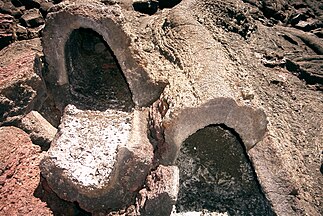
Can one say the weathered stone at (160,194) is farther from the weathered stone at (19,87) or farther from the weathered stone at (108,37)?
the weathered stone at (19,87)

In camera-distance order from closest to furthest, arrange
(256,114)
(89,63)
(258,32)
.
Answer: (256,114) → (89,63) → (258,32)

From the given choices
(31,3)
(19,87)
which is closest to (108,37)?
(19,87)

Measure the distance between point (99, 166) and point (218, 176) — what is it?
1.13 meters

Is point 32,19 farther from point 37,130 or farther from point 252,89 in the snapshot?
point 252,89

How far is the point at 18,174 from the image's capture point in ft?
10.6

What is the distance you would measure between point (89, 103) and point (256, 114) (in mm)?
1599

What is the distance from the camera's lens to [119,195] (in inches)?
118

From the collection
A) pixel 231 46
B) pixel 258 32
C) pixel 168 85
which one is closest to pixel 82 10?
pixel 168 85

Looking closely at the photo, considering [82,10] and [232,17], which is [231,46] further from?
[82,10]

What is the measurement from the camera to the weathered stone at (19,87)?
3.52 m

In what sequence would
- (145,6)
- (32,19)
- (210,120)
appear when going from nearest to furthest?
(210,120) < (32,19) < (145,6)

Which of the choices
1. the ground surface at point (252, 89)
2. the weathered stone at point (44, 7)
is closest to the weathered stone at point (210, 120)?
the ground surface at point (252, 89)

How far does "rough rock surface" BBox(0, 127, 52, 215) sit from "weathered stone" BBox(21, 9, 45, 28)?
1.87 m

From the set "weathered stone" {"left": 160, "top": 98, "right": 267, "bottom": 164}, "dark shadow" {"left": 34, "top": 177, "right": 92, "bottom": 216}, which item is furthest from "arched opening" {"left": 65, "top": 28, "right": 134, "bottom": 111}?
"dark shadow" {"left": 34, "top": 177, "right": 92, "bottom": 216}
